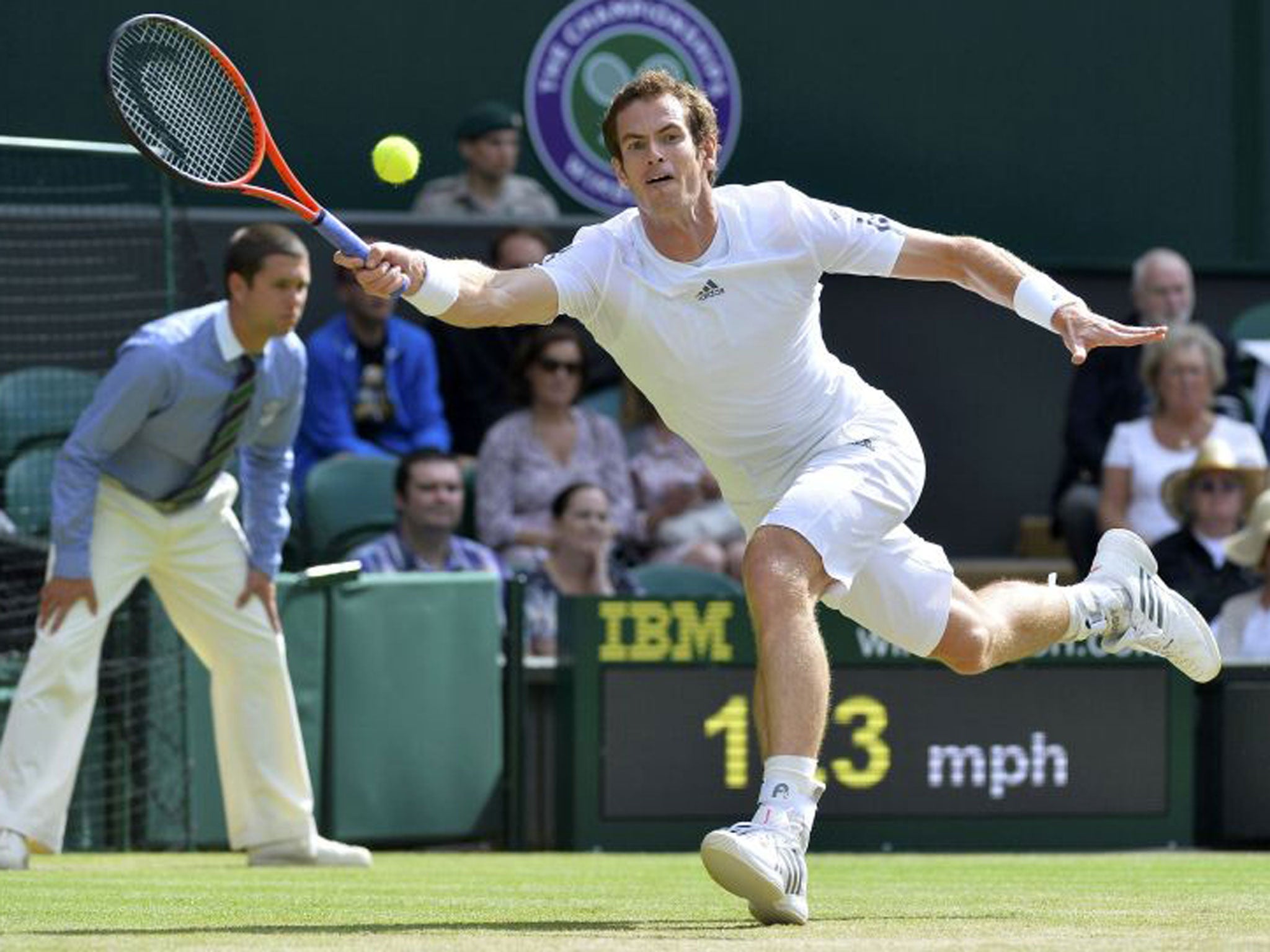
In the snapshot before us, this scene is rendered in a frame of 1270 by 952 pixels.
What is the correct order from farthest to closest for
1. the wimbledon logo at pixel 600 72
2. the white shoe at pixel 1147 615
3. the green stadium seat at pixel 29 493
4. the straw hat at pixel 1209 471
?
the wimbledon logo at pixel 600 72 < the straw hat at pixel 1209 471 < the green stadium seat at pixel 29 493 < the white shoe at pixel 1147 615

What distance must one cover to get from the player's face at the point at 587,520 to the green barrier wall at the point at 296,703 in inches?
42.5

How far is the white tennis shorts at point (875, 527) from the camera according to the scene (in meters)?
6.21

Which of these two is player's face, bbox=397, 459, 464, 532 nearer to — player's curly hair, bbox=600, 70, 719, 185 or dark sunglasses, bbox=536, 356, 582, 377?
dark sunglasses, bbox=536, 356, 582, 377

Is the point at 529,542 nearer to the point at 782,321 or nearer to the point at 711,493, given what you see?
the point at 711,493

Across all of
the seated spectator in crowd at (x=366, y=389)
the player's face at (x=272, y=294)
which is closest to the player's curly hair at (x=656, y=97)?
the player's face at (x=272, y=294)

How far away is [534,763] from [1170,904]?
4.28m

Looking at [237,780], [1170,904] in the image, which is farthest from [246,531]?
[1170,904]

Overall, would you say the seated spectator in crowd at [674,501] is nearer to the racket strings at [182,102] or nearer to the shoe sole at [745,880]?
the racket strings at [182,102]

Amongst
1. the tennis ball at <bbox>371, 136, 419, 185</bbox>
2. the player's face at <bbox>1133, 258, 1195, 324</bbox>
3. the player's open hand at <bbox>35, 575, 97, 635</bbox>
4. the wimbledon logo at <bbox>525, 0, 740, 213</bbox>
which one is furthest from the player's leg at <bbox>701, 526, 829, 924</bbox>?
the wimbledon logo at <bbox>525, 0, 740, 213</bbox>

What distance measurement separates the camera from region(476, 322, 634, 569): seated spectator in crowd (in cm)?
1105

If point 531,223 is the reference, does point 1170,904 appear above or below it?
below

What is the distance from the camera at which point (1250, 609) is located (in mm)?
10500

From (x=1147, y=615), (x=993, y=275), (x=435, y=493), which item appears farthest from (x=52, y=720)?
(x=993, y=275)

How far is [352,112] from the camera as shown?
41.4 ft
